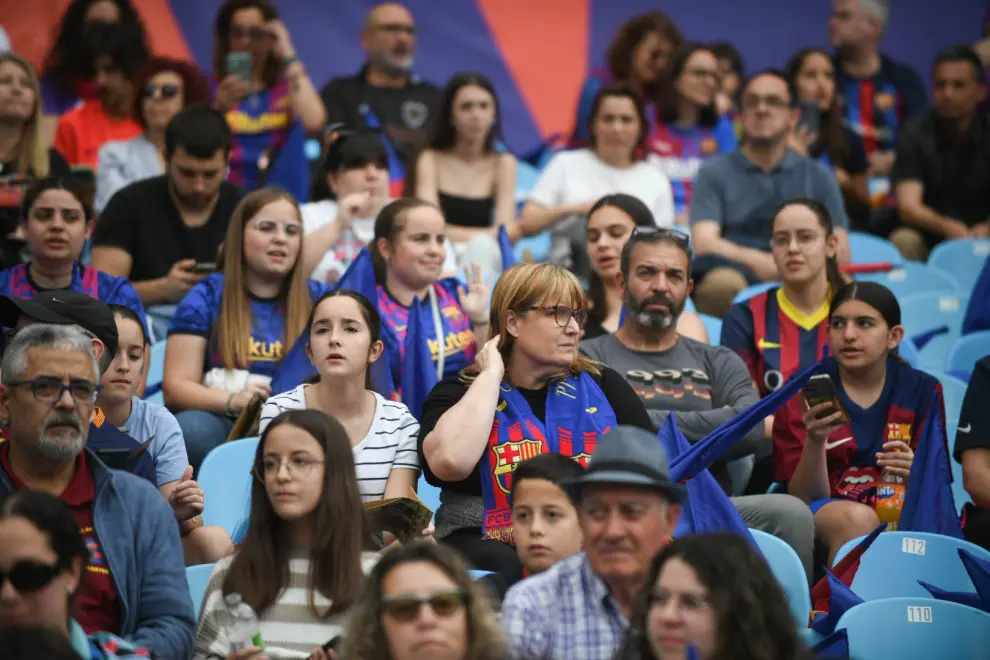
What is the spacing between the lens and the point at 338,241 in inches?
244

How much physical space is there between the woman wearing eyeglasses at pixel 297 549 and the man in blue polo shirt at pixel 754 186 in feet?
11.6

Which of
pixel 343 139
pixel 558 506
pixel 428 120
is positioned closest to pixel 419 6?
pixel 428 120

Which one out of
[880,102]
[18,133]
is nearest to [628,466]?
[18,133]

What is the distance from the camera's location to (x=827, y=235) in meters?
5.70

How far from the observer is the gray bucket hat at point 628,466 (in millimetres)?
3213

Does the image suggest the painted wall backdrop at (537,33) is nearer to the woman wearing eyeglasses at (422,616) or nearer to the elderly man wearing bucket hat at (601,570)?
the elderly man wearing bucket hat at (601,570)

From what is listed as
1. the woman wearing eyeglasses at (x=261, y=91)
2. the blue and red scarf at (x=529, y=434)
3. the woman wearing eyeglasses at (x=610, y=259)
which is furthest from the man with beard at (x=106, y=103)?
the blue and red scarf at (x=529, y=434)

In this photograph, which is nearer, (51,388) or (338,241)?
(51,388)

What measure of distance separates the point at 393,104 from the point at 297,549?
454 cm

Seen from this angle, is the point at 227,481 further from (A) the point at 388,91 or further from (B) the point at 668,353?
(A) the point at 388,91

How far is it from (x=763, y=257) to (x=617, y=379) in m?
2.44

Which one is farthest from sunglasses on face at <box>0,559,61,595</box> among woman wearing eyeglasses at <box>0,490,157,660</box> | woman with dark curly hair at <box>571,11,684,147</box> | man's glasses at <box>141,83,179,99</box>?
woman with dark curly hair at <box>571,11,684,147</box>

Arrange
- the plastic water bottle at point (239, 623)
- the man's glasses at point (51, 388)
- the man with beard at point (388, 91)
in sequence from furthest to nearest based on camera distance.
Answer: the man with beard at point (388, 91) < the man's glasses at point (51, 388) < the plastic water bottle at point (239, 623)

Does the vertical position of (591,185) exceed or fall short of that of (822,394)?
it exceeds it
